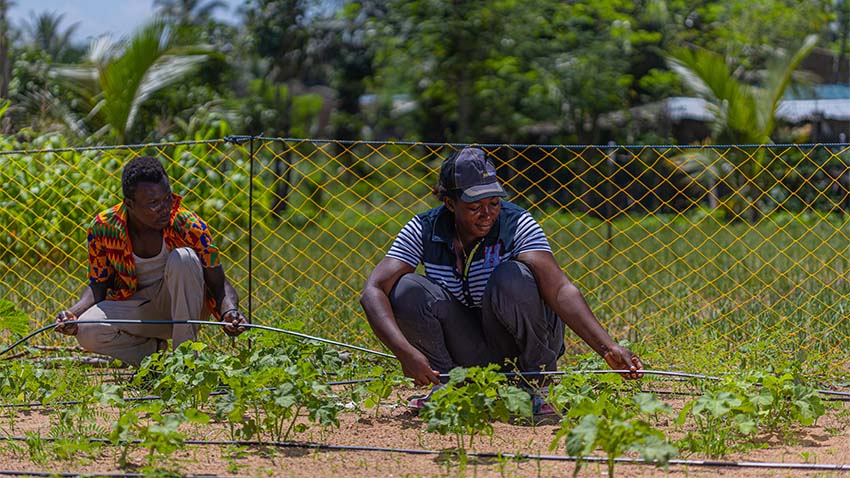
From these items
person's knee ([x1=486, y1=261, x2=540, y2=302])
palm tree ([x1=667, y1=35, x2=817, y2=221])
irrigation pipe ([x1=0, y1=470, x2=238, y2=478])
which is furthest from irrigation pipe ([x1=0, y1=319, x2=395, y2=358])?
palm tree ([x1=667, y1=35, x2=817, y2=221])

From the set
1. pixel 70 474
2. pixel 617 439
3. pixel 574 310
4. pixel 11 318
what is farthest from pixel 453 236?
pixel 11 318

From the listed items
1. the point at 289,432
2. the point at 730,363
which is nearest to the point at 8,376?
the point at 289,432

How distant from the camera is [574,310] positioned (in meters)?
3.87

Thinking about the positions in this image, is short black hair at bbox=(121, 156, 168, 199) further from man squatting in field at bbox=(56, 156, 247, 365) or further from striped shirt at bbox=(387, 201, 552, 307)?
striped shirt at bbox=(387, 201, 552, 307)

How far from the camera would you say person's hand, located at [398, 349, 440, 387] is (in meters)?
3.75

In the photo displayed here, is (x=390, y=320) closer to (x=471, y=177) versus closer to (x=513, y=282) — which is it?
(x=513, y=282)

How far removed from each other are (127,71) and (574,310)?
355 inches

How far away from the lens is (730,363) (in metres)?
4.55

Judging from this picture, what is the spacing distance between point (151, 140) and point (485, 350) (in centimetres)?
882

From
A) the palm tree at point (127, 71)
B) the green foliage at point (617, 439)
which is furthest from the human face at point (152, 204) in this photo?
the palm tree at point (127, 71)

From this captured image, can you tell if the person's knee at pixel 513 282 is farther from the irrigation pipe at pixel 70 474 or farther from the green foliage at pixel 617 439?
the irrigation pipe at pixel 70 474

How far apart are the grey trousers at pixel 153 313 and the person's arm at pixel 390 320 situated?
0.92 m

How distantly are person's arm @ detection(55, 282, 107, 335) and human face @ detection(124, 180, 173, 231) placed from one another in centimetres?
44

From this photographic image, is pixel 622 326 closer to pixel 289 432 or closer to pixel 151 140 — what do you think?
Answer: pixel 289 432
